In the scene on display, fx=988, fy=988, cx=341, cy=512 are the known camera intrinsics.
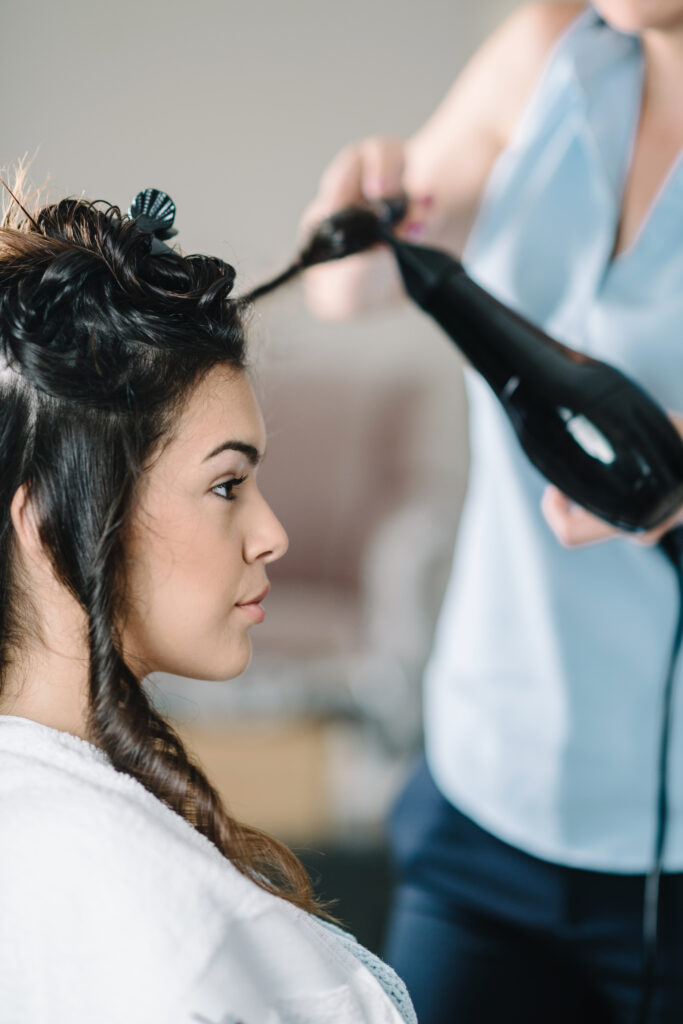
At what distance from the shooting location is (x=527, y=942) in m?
0.76

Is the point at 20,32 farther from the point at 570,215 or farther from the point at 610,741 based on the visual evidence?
the point at 610,741

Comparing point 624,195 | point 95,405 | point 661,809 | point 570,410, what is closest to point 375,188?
point 624,195

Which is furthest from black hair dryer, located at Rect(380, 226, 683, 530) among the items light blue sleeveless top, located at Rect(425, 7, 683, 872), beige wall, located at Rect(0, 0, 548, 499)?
beige wall, located at Rect(0, 0, 548, 499)

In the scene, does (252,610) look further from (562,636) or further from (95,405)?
(562,636)

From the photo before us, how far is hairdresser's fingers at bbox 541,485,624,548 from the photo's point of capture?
0.66 m

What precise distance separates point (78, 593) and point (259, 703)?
1485 millimetres

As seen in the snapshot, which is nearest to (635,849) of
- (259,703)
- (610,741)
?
(610,741)

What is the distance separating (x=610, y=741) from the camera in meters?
0.76

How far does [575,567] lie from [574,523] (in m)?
0.11

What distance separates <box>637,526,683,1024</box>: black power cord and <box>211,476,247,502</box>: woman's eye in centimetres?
34

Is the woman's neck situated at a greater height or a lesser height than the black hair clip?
greater

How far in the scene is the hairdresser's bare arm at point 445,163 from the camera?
0.82 metres

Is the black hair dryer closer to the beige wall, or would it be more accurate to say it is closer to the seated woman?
the seated woman

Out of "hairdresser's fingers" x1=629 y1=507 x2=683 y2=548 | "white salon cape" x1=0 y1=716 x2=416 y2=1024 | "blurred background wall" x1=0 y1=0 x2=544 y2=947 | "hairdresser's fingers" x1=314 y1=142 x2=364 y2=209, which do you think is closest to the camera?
"white salon cape" x1=0 y1=716 x2=416 y2=1024
